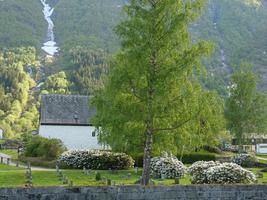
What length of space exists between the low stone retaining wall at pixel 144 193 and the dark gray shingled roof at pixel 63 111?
4807 centimetres

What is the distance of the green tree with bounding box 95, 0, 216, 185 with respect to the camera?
97.4 feet

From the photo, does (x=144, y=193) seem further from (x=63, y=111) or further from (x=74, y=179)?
(x=63, y=111)

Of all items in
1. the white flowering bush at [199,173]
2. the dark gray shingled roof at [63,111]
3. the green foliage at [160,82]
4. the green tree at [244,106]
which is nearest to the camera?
the green foliage at [160,82]

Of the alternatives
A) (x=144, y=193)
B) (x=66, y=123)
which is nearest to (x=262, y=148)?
(x=66, y=123)

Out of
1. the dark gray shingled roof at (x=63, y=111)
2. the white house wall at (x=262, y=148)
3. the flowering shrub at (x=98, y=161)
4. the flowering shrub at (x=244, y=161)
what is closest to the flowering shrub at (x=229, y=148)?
the white house wall at (x=262, y=148)

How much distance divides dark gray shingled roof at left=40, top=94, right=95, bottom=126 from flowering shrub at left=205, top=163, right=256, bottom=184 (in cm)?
3770

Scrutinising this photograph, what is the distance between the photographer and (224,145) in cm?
8181

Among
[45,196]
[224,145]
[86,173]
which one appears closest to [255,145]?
[224,145]

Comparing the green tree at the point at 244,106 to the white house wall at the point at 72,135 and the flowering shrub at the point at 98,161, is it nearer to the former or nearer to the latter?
the white house wall at the point at 72,135

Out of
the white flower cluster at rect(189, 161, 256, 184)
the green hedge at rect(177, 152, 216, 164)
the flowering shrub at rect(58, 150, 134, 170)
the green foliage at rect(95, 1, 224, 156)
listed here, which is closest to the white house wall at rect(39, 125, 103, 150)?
the green hedge at rect(177, 152, 216, 164)

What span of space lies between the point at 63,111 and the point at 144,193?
50.7m

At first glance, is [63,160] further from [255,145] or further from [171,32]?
[255,145]

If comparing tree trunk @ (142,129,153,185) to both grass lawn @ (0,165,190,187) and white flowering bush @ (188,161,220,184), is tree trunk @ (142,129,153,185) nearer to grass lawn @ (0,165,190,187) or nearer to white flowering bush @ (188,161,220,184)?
grass lawn @ (0,165,190,187)

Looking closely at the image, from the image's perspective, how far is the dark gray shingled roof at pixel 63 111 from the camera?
69438 millimetres
